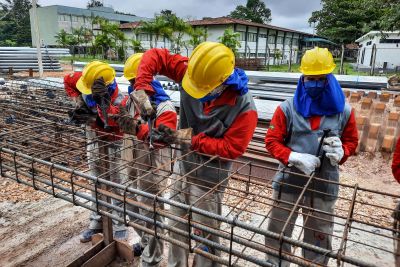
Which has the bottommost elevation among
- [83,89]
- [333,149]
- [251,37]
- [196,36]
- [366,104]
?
[366,104]

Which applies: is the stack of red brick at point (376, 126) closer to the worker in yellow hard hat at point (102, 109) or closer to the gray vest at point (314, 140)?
the gray vest at point (314, 140)

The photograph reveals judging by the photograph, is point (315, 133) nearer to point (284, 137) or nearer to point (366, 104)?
point (284, 137)

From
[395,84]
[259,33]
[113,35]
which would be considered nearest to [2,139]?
[395,84]

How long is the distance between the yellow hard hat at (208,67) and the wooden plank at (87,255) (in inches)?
73.4

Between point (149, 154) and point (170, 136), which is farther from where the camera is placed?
point (149, 154)

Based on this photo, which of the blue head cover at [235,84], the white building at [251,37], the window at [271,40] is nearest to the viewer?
the blue head cover at [235,84]

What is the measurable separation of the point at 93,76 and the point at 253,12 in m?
58.9

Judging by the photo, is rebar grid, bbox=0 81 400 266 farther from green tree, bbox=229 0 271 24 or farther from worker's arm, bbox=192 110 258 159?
green tree, bbox=229 0 271 24

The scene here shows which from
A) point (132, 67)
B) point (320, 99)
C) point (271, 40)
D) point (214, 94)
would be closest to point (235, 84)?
point (214, 94)

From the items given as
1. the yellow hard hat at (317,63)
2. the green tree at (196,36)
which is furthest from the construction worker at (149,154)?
the green tree at (196,36)

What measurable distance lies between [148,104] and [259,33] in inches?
1308

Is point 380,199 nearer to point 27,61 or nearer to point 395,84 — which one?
point 395,84

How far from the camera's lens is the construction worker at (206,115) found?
213 centimetres

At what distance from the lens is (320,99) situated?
7.63 ft
